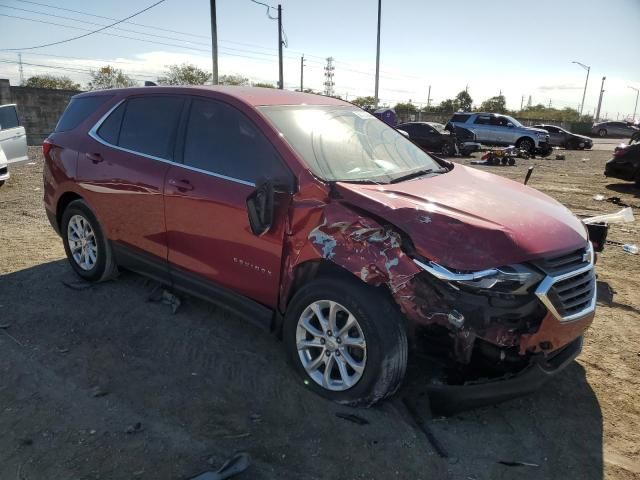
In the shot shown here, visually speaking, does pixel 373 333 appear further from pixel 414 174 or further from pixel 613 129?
pixel 613 129

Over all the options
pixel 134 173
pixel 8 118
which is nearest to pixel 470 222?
pixel 134 173

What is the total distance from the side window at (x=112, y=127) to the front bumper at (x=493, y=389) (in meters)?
3.34

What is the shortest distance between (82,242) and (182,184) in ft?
5.72

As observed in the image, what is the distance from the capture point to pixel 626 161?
452 inches

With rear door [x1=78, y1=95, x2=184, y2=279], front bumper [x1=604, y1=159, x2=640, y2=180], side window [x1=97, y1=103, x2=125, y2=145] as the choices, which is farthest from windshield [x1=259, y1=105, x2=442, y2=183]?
front bumper [x1=604, y1=159, x2=640, y2=180]

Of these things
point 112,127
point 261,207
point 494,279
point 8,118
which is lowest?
point 494,279

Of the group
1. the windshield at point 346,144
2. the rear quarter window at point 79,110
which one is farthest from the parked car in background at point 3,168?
the windshield at point 346,144

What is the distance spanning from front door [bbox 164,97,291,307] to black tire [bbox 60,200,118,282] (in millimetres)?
1015

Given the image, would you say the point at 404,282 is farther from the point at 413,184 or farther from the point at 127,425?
the point at 127,425

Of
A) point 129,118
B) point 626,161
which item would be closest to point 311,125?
point 129,118

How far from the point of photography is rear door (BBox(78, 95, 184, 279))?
12.7 ft

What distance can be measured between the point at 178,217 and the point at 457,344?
2.20m

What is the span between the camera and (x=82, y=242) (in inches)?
186

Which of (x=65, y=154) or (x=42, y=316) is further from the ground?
(x=65, y=154)
